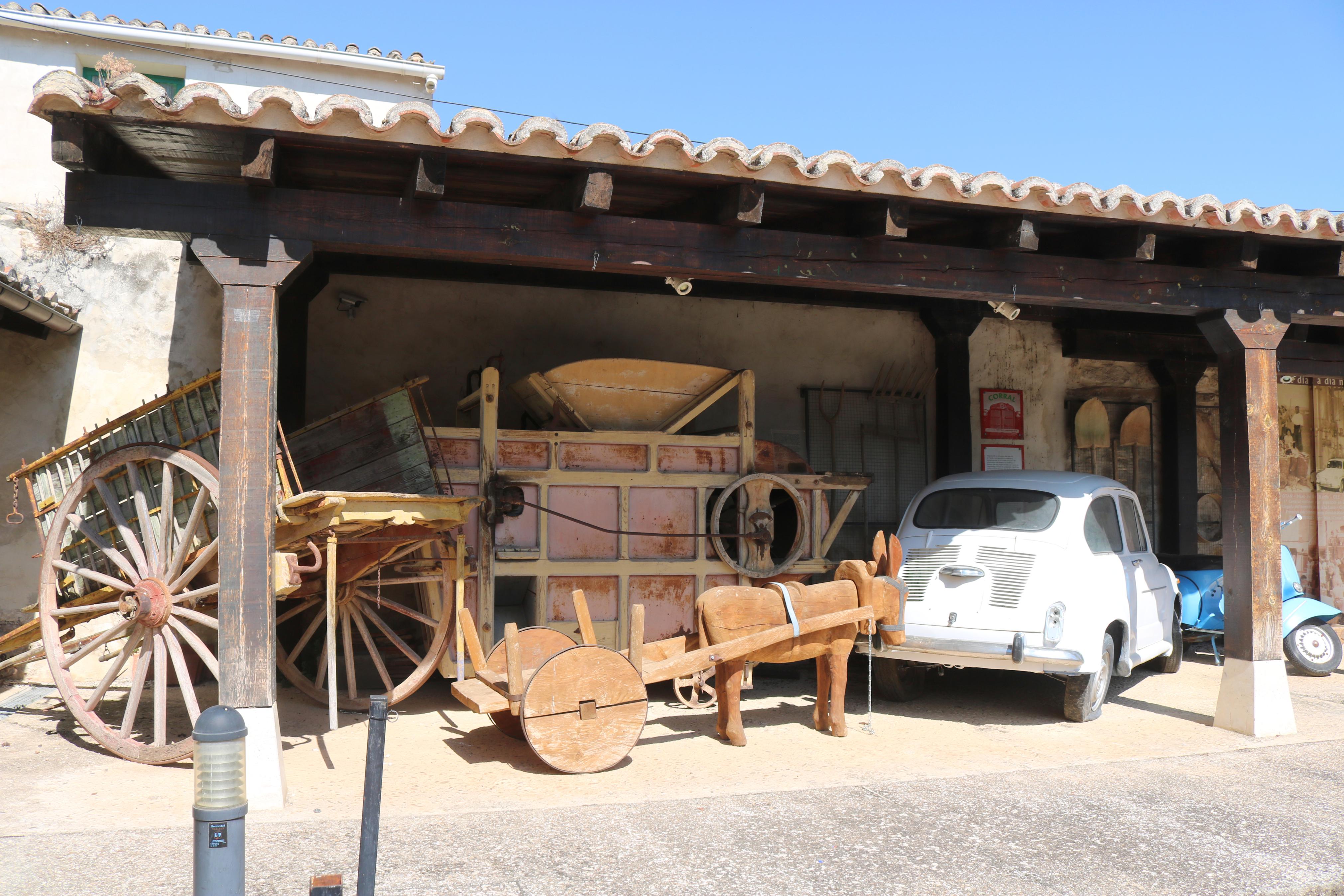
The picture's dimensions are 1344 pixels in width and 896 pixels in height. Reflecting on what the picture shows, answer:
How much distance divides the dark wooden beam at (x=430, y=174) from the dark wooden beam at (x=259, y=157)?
2.16 ft

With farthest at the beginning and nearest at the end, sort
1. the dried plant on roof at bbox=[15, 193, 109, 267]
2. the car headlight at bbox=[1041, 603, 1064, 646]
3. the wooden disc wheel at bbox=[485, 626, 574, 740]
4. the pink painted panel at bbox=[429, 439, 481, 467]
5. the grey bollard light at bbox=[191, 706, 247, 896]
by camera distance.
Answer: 1. the dried plant on roof at bbox=[15, 193, 109, 267]
2. the pink painted panel at bbox=[429, 439, 481, 467]
3. the car headlight at bbox=[1041, 603, 1064, 646]
4. the wooden disc wheel at bbox=[485, 626, 574, 740]
5. the grey bollard light at bbox=[191, 706, 247, 896]

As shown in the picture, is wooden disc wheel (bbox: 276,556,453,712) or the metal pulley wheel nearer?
wooden disc wheel (bbox: 276,556,453,712)

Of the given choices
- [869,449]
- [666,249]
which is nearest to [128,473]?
[666,249]

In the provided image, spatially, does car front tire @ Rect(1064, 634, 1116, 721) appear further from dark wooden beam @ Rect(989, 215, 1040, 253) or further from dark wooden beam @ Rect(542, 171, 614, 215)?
dark wooden beam @ Rect(542, 171, 614, 215)

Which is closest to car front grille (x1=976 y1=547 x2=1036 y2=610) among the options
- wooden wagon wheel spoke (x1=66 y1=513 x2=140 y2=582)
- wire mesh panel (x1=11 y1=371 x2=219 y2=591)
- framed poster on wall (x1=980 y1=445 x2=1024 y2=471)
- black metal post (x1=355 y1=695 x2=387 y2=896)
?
framed poster on wall (x1=980 y1=445 x2=1024 y2=471)

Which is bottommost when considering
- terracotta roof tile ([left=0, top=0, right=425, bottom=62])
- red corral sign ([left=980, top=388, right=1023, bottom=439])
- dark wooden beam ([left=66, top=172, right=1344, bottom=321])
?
red corral sign ([left=980, top=388, right=1023, bottom=439])

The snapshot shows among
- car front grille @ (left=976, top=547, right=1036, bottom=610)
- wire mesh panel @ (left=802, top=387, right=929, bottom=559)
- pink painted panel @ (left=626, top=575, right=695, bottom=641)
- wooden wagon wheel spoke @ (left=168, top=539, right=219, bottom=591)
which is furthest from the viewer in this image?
wire mesh panel @ (left=802, top=387, right=929, bottom=559)

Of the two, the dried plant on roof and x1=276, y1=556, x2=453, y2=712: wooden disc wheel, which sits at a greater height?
the dried plant on roof

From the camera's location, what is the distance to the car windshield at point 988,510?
6.72m

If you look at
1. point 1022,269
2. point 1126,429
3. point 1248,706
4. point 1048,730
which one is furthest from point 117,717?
point 1126,429

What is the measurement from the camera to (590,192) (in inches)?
190

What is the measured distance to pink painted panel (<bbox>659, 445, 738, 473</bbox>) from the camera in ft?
23.2

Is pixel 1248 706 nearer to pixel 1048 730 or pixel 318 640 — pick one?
pixel 1048 730

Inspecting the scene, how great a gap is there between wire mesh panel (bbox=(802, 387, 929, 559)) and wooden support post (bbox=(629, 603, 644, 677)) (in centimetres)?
415
